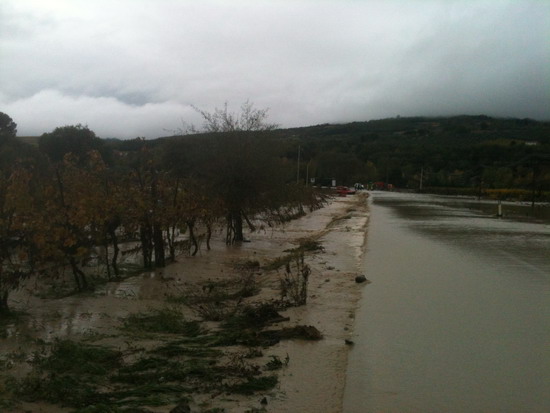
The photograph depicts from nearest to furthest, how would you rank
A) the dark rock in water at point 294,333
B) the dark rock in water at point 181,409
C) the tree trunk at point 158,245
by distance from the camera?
1. the dark rock in water at point 181,409
2. the dark rock in water at point 294,333
3. the tree trunk at point 158,245

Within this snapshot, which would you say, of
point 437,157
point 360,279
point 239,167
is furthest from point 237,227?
point 437,157

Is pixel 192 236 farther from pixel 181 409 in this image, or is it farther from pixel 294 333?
pixel 181 409

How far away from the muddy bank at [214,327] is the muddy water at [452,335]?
0.38 m

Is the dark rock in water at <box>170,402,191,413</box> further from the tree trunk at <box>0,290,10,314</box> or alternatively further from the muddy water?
the tree trunk at <box>0,290,10,314</box>

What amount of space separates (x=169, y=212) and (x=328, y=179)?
94.6 metres

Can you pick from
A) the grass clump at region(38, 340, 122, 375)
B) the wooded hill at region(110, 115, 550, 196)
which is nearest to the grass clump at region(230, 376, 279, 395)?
the grass clump at region(38, 340, 122, 375)

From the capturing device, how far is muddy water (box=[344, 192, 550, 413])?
19.5 ft

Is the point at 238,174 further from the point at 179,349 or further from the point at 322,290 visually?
the point at 179,349

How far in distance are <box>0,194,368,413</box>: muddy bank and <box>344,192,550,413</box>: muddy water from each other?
1.24 ft

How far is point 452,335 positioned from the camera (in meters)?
8.21

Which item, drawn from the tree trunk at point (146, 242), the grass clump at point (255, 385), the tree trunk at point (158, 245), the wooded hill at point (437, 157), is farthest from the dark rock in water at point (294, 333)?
the wooded hill at point (437, 157)

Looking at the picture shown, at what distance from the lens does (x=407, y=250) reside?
18.2 meters

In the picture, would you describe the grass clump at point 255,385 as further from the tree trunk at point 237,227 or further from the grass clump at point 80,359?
the tree trunk at point 237,227

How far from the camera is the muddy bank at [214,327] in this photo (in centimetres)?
570
